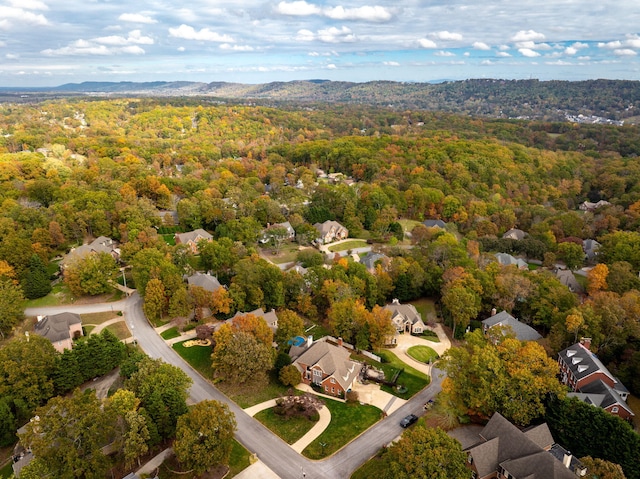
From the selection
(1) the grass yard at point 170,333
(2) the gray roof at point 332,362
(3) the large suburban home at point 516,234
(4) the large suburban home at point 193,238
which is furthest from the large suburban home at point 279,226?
(3) the large suburban home at point 516,234

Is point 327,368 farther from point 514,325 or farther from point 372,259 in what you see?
point 372,259

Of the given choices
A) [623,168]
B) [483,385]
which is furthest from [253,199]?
[623,168]

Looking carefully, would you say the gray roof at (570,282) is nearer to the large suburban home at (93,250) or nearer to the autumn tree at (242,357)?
the autumn tree at (242,357)

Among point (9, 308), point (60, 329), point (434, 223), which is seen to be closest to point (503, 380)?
point (60, 329)

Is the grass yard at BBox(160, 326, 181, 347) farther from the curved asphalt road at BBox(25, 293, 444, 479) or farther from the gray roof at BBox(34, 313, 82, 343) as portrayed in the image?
the gray roof at BBox(34, 313, 82, 343)

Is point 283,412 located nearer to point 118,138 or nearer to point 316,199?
point 316,199

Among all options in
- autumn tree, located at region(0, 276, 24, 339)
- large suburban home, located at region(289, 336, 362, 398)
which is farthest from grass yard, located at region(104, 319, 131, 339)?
large suburban home, located at region(289, 336, 362, 398)
